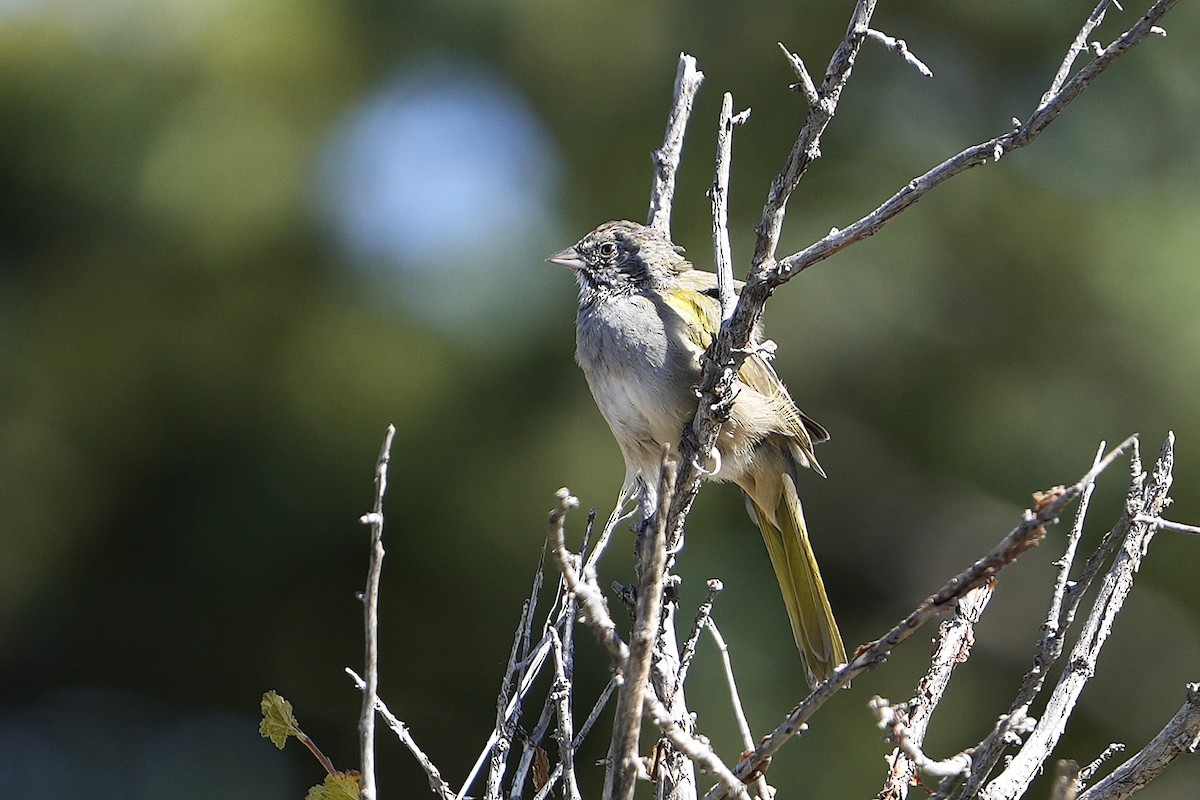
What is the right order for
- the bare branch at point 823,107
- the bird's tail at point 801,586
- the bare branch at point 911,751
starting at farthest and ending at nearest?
the bird's tail at point 801,586, the bare branch at point 823,107, the bare branch at point 911,751

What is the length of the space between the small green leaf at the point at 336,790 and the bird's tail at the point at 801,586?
6.25ft

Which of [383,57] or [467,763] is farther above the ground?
[383,57]

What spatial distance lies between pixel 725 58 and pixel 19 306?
3382mm

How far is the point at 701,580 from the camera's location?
5.43 m

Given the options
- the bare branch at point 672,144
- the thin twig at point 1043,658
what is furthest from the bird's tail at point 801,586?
the thin twig at point 1043,658

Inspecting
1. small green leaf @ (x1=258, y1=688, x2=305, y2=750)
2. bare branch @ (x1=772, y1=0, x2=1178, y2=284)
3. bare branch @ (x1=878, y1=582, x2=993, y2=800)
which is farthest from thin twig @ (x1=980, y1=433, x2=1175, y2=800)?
small green leaf @ (x1=258, y1=688, x2=305, y2=750)

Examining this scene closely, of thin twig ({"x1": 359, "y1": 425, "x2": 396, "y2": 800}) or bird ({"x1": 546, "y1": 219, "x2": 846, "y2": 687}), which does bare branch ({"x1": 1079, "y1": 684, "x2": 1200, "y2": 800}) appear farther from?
bird ({"x1": 546, "y1": 219, "x2": 846, "y2": 687})

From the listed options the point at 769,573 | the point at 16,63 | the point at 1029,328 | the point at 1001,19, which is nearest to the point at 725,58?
the point at 1001,19

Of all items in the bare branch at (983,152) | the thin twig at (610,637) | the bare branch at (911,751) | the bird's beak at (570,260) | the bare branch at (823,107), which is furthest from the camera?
the bird's beak at (570,260)

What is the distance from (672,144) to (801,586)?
146cm

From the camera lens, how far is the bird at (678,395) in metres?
4.07

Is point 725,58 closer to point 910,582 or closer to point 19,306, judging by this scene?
point 910,582

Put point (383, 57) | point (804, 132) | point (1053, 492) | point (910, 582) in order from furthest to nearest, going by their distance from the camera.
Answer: point (383, 57), point (910, 582), point (804, 132), point (1053, 492)

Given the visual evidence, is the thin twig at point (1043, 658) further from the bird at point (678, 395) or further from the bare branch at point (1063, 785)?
the bird at point (678, 395)
